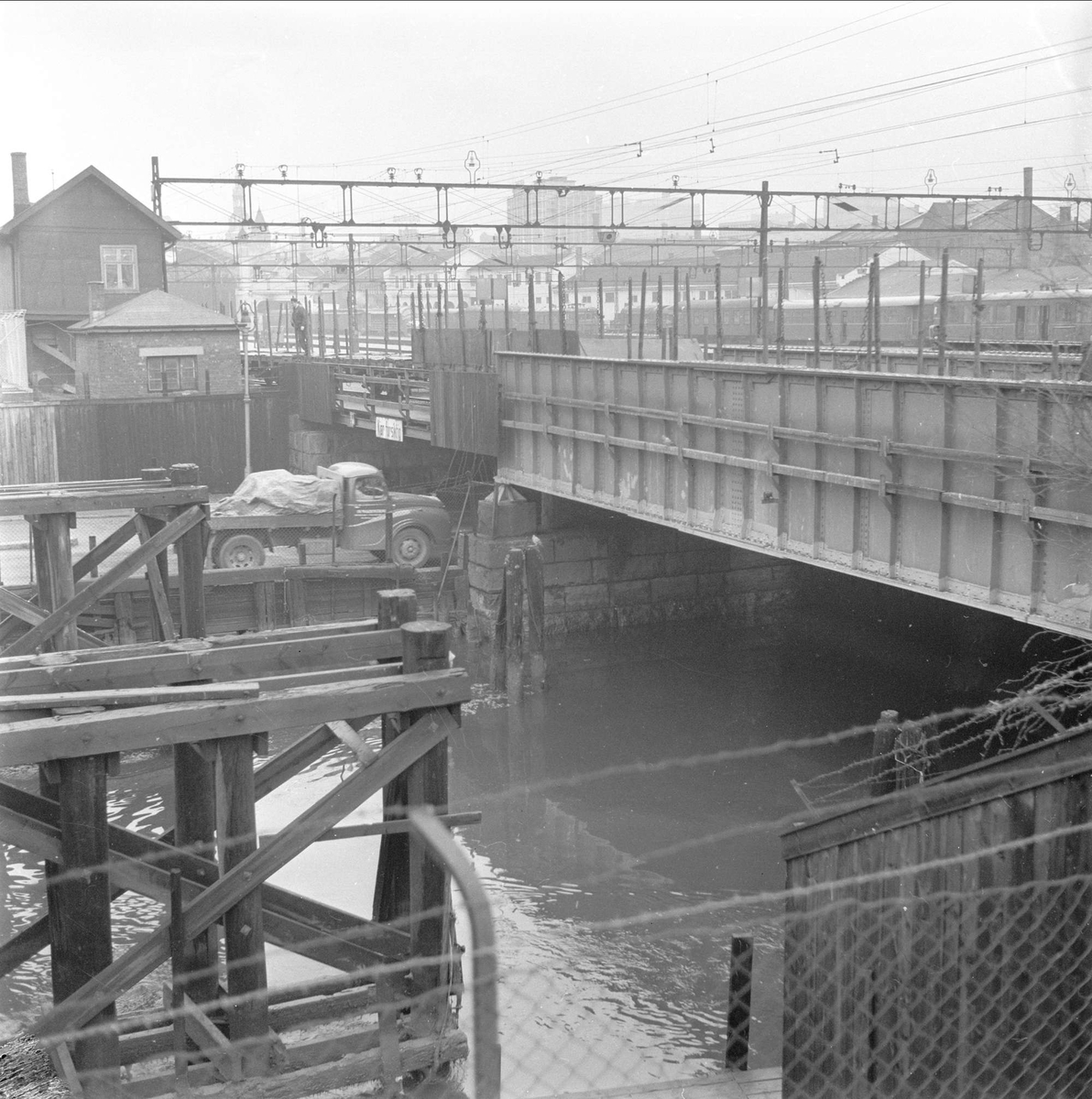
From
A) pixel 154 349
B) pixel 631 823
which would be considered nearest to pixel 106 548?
pixel 631 823

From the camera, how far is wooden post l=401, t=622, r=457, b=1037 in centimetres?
679

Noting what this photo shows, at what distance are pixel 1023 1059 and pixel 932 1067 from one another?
15.3 inches

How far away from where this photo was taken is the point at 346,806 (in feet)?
21.0

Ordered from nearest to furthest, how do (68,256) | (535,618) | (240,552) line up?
(535,618) < (240,552) < (68,256)

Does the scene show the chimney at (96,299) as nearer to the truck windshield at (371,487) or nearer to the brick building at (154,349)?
the brick building at (154,349)

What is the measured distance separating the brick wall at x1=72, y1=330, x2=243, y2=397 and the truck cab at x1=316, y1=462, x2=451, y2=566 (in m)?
12.7

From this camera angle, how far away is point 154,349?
3878cm

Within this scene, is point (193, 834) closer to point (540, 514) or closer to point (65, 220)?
point (540, 514)

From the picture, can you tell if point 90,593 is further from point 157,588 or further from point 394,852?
point 394,852

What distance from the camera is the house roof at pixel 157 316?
38469 mm

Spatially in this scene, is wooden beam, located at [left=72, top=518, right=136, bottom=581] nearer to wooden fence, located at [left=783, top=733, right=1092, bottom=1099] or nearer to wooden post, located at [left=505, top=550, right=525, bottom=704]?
wooden fence, located at [left=783, top=733, right=1092, bottom=1099]

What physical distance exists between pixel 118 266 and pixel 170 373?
26.8 ft

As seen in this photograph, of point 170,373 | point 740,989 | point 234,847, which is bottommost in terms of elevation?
point 740,989

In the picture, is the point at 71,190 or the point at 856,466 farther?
the point at 71,190
